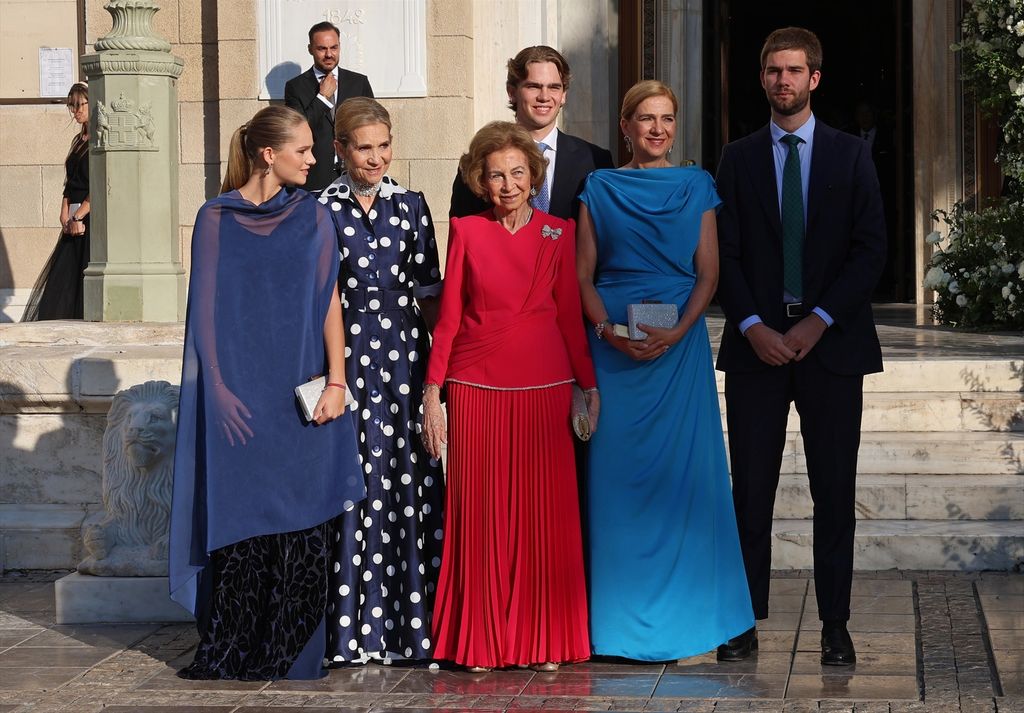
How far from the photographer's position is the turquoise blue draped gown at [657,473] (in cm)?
567

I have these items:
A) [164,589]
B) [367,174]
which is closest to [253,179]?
[367,174]

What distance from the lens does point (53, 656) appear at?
601cm

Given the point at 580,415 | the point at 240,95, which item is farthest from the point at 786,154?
the point at 240,95

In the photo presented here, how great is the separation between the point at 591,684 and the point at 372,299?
1.46 metres

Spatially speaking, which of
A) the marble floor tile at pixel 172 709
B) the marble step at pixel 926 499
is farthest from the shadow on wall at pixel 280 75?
the marble floor tile at pixel 172 709

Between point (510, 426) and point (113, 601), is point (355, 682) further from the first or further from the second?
point (113, 601)

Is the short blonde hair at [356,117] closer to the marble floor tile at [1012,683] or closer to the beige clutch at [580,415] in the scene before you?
the beige clutch at [580,415]

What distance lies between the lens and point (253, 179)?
561cm

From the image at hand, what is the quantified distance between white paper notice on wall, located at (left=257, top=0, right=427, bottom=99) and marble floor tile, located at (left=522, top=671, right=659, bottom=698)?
6.66m

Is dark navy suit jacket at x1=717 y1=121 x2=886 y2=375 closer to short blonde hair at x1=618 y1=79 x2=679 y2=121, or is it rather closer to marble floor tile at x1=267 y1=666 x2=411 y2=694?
short blonde hair at x1=618 y1=79 x2=679 y2=121

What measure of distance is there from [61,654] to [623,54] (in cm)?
868

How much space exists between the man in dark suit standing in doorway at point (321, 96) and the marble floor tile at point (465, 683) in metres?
4.79

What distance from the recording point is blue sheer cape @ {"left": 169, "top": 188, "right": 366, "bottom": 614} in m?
5.52

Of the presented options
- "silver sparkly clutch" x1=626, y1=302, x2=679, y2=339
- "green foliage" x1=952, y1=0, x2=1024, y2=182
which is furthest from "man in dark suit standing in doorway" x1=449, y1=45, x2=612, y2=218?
"green foliage" x1=952, y1=0, x2=1024, y2=182
